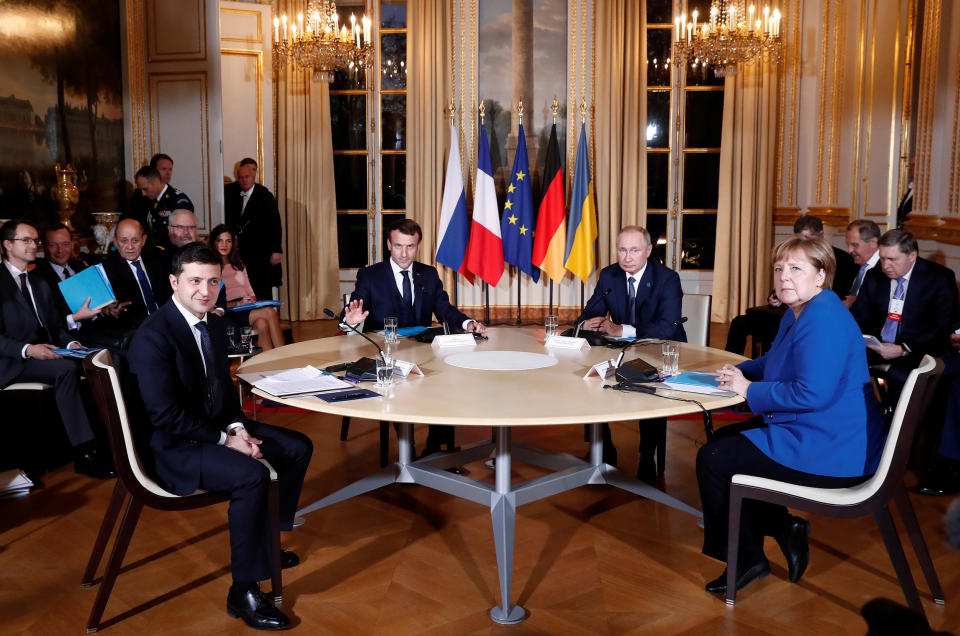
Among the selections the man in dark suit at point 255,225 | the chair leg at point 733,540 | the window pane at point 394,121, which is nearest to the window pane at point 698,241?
the window pane at point 394,121

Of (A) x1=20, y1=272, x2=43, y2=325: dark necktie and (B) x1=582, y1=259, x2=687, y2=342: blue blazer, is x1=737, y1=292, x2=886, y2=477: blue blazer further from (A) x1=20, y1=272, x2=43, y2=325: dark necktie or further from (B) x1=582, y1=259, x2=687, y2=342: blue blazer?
(A) x1=20, y1=272, x2=43, y2=325: dark necktie

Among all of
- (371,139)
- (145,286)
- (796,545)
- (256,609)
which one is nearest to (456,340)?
(256,609)

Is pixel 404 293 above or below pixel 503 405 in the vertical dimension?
above

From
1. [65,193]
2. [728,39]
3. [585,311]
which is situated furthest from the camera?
[728,39]

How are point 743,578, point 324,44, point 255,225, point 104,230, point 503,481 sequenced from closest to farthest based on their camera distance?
point 743,578
point 503,481
point 104,230
point 324,44
point 255,225

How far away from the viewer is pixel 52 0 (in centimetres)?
602

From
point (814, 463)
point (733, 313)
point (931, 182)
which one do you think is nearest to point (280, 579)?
point (814, 463)

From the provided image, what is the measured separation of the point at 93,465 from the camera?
4.22 meters

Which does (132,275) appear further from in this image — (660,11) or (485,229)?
(660,11)

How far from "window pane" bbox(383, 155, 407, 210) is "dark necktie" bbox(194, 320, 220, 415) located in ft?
21.2

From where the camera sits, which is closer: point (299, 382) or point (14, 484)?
point (299, 382)

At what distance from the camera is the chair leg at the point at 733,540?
9.12 ft

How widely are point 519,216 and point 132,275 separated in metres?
4.61

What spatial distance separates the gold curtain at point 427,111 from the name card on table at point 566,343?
5400 millimetres
